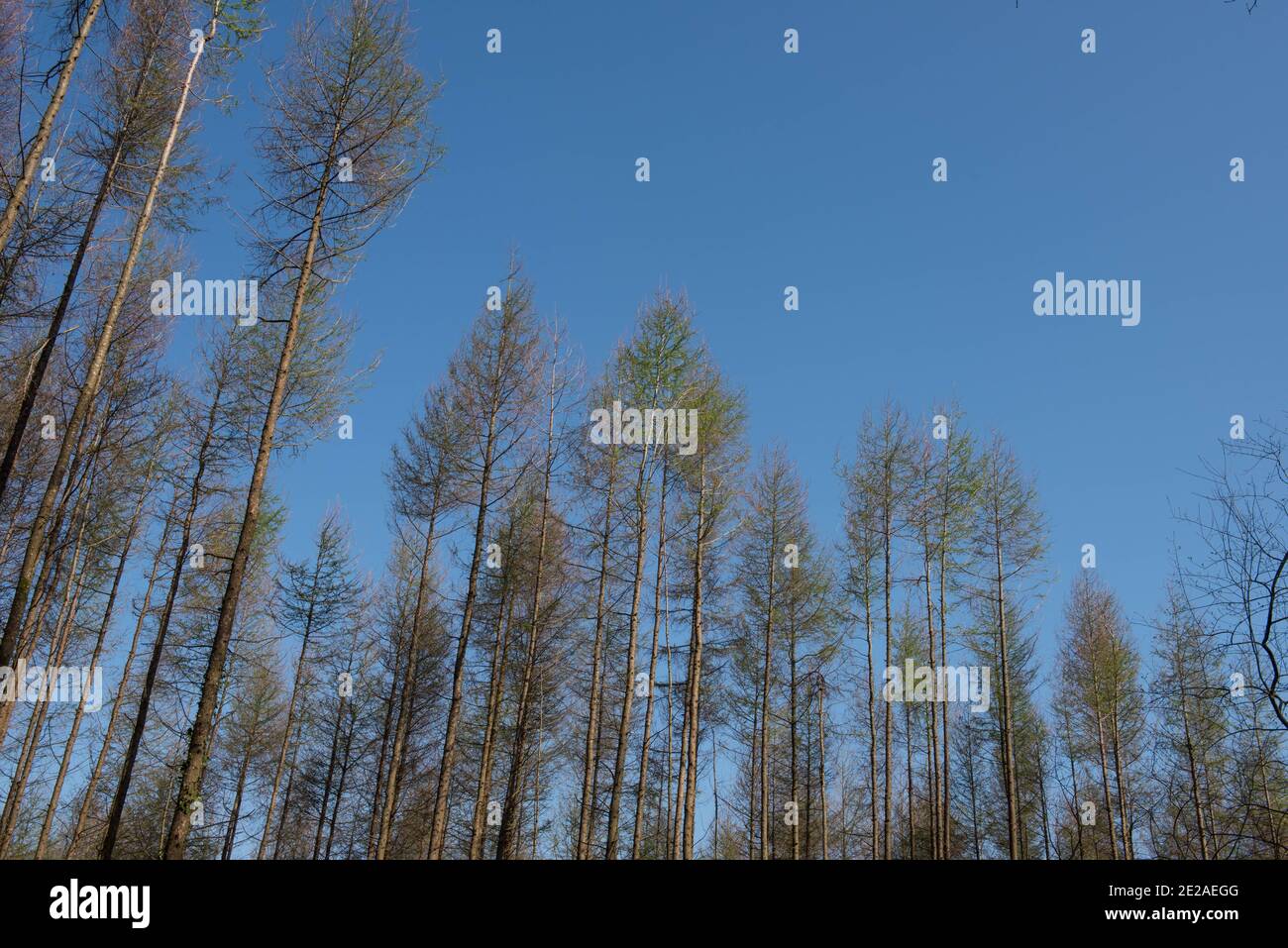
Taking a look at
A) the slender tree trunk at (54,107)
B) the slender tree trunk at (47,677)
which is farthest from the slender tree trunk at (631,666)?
the slender tree trunk at (47,677)

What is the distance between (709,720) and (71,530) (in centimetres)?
1672

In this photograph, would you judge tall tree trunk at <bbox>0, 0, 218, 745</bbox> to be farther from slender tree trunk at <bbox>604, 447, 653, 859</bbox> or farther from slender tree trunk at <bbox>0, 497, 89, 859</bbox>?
slender tree trunk at <bbox>604, 447, 653, 859</bbox>

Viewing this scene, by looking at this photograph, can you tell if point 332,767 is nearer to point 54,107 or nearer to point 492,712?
point 492,712

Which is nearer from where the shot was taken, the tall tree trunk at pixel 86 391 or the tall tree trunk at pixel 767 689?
the tall tree trunk at pixel 86 391

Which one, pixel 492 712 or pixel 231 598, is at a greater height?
pixel 231 598

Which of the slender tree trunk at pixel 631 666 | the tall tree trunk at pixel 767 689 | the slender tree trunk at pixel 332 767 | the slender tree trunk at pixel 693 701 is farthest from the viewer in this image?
the slender tree trunk at pixel 332 767

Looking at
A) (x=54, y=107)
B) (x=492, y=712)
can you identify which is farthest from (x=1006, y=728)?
(x=54, y=107)

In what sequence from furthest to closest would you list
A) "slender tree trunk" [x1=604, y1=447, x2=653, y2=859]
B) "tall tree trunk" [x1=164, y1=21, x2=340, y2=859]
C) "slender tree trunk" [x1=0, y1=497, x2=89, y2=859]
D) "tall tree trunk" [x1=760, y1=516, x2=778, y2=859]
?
"tall tree trunk" [x1=760, y1=516, x2=778, y2=859]
"slender tree trunk" [x1=0, y1=497, x2=89, y2=859]
"slender tree trunk" [x1=604, y1=447, x2=653, y2=859]
"tall tree trunk" [x1=164, y1=21, x2=340, y2=859]

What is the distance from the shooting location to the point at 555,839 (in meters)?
26.4

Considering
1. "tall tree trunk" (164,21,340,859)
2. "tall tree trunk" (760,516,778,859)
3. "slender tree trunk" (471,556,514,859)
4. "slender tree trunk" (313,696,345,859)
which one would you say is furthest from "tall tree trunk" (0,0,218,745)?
"tall tree trunk" (760,516,778,859)

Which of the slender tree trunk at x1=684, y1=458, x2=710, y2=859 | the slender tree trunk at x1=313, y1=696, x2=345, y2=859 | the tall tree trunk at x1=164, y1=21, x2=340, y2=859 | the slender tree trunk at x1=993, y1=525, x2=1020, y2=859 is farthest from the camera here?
the slender tree trunk at x1=313, y1=696, x2=345, y2=859

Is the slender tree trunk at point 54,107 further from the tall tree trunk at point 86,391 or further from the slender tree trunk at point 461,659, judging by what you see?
the slender tree trunk at point 461,659
